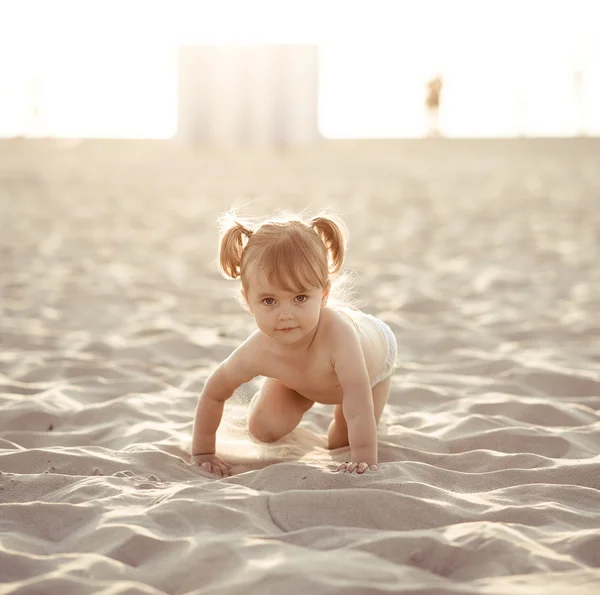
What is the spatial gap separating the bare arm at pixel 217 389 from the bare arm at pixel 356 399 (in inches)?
10.5

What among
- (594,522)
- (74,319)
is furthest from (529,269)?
(594,522)

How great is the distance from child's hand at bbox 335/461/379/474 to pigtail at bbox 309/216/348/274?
0.56 m

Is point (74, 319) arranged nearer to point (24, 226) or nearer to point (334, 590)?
point (334, 590)

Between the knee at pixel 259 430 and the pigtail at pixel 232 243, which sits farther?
the knee at pixel 259 430

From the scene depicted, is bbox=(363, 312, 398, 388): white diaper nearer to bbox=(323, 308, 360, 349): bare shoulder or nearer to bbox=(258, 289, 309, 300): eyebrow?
bbox=(323, 308, 360, 349): bare shoulder

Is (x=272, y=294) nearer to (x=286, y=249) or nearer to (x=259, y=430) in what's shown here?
(x=286, y=249)

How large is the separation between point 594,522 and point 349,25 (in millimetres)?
25161

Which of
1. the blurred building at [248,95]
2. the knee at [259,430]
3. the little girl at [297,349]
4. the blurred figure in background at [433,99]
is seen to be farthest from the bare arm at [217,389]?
the blurred building at [248,95]

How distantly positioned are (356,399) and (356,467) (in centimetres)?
19

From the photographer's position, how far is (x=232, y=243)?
2.39 m

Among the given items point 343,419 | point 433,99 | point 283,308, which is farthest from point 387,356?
point 433,99

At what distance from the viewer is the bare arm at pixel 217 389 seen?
8.28ft

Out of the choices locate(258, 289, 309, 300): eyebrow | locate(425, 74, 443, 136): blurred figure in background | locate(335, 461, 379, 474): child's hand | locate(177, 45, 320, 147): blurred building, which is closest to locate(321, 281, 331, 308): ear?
locate(258, 289, 309, 300): eyebrow

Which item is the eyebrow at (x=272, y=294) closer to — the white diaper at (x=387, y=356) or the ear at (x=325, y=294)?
the ear at (x=325, y=294)
